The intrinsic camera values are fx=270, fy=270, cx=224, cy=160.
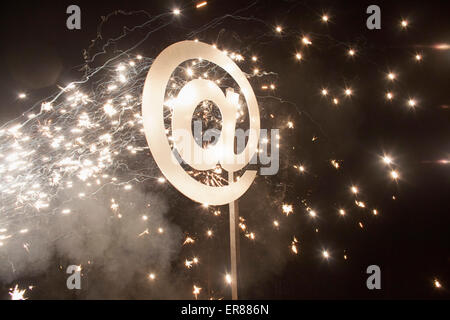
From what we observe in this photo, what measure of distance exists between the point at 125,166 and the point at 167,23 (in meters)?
1.35

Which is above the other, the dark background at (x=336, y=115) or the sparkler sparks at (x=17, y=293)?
the dark background at (x=336, y=115)

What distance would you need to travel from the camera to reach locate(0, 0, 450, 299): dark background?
186 cm

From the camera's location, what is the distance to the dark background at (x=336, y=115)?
1.86 metres

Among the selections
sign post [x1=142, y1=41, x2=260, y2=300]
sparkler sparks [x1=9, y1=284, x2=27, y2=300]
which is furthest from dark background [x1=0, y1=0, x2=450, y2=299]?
sparkler sparks [x1=9, y1=284, x2=27, y2=300]

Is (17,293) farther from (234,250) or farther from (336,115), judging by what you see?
(336,115)

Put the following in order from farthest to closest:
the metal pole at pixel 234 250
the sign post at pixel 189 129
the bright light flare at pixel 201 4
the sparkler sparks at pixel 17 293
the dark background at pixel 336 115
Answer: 1. the sparkler sparks at pixel 17 293
2. the bright light flare at pixel 201 4
3. the dark background at pixel 336 115
4. the metal pole at pixel 234 250
5. the sign post at pixel 189 129

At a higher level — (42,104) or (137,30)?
(137,30)

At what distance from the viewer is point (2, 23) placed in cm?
181

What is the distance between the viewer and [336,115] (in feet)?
6.89

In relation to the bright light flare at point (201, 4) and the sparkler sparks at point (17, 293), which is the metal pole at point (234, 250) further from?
the sparkler sparks at point (17, 293)

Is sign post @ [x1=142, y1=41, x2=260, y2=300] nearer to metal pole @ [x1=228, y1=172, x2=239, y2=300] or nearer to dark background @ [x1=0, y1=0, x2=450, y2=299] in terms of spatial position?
metal pole @ [x1=228, y1=172, x2=239, y2=300]

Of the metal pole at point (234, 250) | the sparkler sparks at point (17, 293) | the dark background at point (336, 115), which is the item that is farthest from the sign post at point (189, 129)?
the sparkler sparks at point (17, 293)
